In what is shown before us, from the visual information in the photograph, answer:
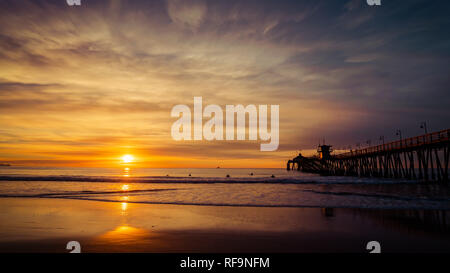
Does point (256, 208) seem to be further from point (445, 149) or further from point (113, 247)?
point (445, 149)

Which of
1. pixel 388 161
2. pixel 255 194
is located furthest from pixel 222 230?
pixel 388 161

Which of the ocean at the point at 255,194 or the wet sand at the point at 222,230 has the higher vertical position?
the wet sand at the point at 222,230

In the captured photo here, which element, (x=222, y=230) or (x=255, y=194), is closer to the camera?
(x=222, y=230)

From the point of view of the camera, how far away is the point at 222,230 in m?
8.58

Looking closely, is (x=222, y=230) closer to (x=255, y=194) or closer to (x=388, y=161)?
(x=255, y=194)

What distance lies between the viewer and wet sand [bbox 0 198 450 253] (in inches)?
271

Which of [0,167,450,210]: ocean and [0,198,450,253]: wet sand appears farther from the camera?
[0,167,450,210]: ocean

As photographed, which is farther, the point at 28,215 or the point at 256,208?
the point at 256,208

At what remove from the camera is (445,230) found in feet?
28.0

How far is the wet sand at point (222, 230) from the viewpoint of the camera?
22.6ft

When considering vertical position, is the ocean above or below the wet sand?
below

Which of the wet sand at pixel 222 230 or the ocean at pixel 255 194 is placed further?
the ocean at pixel 255 194
